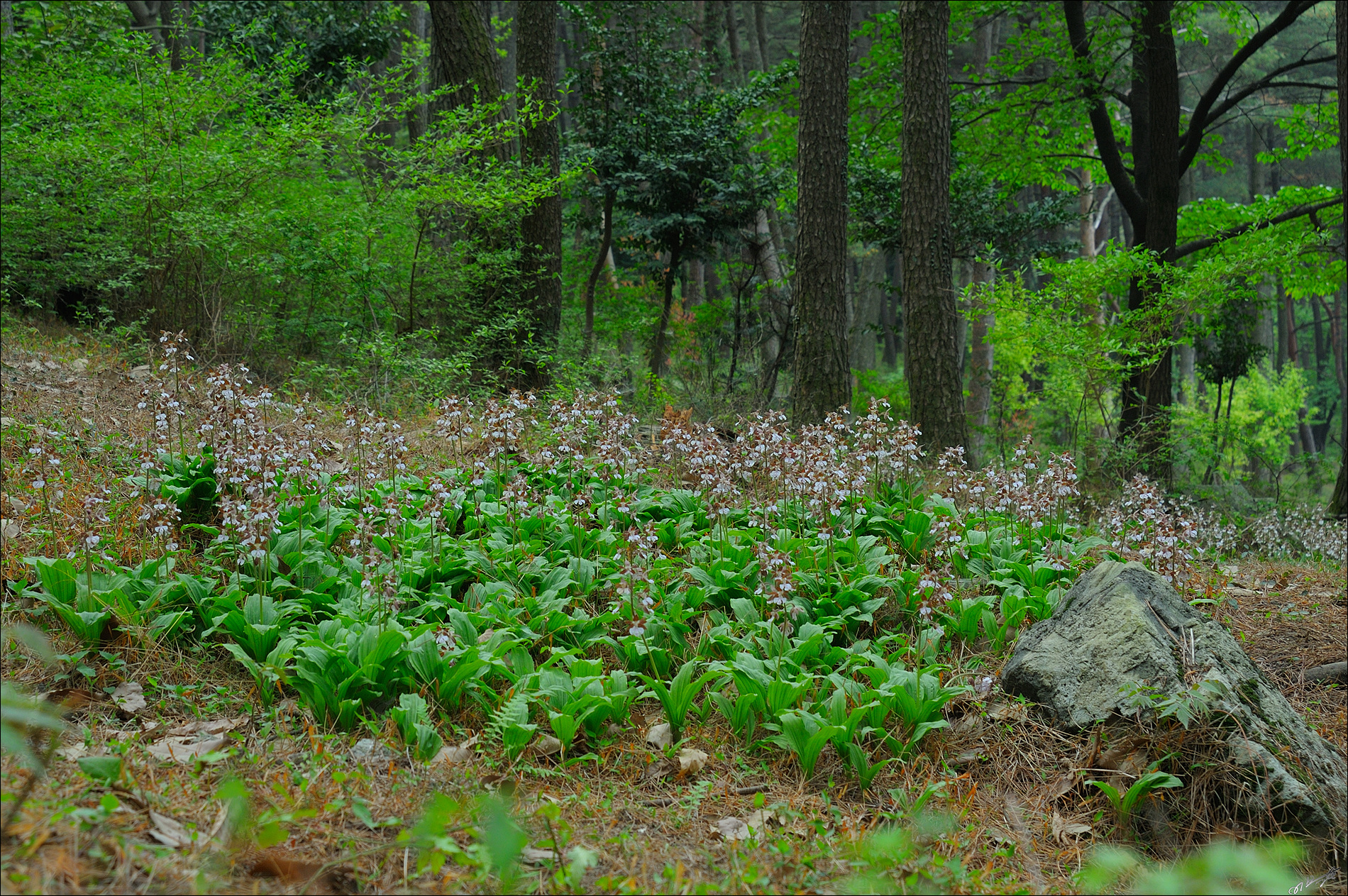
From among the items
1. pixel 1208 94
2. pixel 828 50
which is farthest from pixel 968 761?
pixel 1208 94

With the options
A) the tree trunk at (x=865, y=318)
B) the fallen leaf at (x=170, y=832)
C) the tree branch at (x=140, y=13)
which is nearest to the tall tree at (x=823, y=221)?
the fallen leaf at (x=170, y=832)

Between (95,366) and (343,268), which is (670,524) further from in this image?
(95,366)

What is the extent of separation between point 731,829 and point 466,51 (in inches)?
384

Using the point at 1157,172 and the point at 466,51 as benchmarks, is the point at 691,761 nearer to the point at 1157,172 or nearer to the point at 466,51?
the point at 466,51

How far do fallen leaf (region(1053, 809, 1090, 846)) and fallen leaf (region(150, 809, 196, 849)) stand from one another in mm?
2858

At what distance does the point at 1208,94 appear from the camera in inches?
452

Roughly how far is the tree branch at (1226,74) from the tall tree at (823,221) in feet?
15.9

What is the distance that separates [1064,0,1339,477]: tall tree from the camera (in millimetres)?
10773

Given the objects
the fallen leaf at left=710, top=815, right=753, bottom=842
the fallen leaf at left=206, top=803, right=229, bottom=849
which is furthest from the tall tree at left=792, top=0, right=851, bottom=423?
the fallen leaf at left=206, top=803, right=229, bottom=849

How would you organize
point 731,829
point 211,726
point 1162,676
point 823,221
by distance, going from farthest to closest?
point 823,221 < point 1162,676 < point 211,726 < point 731,829

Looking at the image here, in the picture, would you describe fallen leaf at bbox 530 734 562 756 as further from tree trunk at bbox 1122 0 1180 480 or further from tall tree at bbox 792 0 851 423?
tree trunk at bbox 1122 0 1180 480

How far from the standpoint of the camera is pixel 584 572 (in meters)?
4.45

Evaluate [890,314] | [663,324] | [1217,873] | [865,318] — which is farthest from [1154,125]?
[890,314]

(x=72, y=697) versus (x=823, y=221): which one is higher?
(x=823, y=221)
